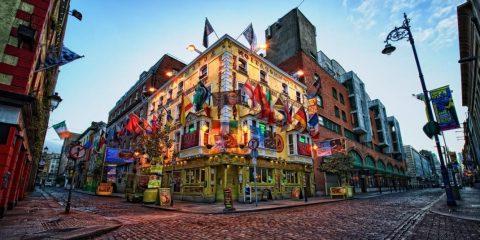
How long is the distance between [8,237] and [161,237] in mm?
3466

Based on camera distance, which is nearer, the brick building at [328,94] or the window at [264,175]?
the window at [264,175]

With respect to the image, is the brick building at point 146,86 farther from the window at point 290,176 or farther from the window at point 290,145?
the window at point 290,176

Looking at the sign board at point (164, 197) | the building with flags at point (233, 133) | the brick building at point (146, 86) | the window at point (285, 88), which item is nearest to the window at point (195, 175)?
the building with flags at point (233, 133)

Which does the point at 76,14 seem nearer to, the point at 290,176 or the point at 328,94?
the point at 290,176

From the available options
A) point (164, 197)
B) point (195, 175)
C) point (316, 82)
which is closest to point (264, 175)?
point (195, 175)

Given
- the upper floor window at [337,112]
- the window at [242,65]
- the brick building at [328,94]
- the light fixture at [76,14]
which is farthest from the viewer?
the upper floor window at [337,112]

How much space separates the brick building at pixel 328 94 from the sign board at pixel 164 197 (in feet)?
59.6

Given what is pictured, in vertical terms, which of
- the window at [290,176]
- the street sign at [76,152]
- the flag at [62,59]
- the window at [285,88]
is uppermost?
the window at [285,88]

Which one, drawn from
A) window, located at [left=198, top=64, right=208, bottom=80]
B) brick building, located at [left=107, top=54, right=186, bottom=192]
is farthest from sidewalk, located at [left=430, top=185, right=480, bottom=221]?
brick building, located at [left=107, top=54, right=186, bottom=192]

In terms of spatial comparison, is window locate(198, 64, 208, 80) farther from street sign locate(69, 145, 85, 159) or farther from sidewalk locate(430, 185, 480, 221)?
sidewalk locate(430, 185, 480, 221)

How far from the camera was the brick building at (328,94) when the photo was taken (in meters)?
32.5

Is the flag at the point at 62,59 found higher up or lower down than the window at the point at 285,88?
lower down

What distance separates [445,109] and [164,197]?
58.3 ft

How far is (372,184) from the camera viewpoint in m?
43.4
